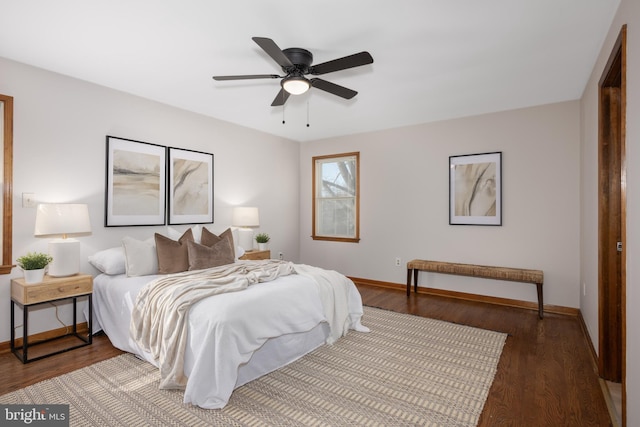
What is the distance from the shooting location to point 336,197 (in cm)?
604

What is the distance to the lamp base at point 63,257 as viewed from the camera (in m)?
3.02

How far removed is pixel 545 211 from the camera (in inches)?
166

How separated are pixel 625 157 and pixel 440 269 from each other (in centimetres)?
289

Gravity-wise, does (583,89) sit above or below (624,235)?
above

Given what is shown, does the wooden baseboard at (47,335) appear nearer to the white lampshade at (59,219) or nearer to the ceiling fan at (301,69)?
the white lampshade at (59,219)

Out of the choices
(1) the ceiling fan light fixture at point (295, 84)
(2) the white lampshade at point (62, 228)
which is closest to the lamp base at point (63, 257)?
(2) the white lampshade at point (62, 228)

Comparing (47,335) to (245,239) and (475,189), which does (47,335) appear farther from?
(475,189)

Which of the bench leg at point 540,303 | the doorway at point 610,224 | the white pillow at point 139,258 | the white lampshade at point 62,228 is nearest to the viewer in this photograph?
the doorway at point 610,224

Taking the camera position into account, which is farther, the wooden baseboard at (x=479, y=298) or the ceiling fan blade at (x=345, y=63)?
the wooden baseboard at (x=479, y=298)

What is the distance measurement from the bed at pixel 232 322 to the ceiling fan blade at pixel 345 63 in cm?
178

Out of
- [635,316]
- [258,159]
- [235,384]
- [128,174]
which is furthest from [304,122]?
[635,316]

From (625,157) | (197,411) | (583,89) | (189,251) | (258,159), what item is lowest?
(197,411)

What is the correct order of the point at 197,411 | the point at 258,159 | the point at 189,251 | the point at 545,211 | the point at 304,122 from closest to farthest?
the point at 197,411 → the point at 189,251 → the point at 545,211 → the point at 304,122 → the point at 258,159

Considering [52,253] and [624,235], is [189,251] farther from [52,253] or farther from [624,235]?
[624,235]
